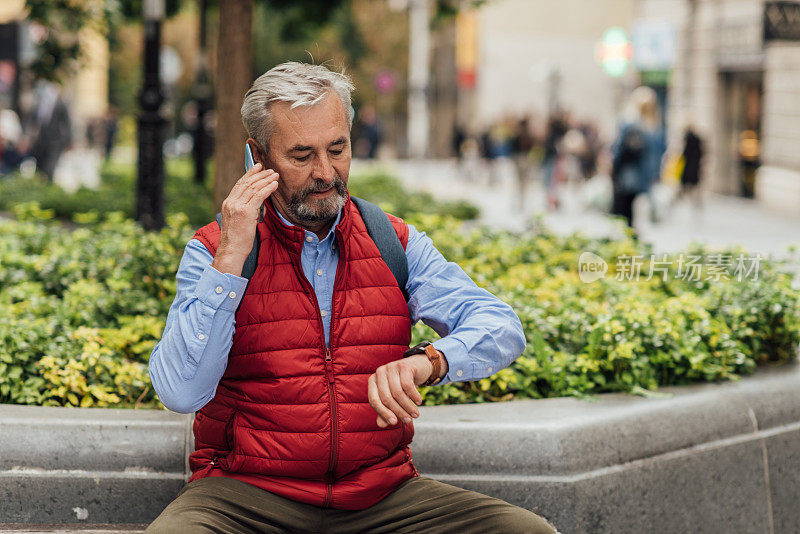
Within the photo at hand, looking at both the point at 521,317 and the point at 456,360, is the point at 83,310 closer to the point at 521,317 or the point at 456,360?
the point at 521,317

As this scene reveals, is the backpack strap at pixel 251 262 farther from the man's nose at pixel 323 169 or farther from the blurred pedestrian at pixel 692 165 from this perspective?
the blurred pedestrian at pixel 692 165

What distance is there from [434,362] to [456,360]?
0.25 ft

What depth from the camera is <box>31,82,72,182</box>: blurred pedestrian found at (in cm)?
1816

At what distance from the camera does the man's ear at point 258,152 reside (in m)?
2.96

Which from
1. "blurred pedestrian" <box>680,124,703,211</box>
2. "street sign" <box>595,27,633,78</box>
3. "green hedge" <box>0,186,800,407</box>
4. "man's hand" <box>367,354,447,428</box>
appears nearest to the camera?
"man's hand" <box>367,354,447,428</box>

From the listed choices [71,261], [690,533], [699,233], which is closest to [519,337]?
[690,533]

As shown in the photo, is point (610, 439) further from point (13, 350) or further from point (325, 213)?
point (13, 350)

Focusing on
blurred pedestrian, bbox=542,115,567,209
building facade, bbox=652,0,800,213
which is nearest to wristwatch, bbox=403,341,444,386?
building facade, bbox=652,0,800,213

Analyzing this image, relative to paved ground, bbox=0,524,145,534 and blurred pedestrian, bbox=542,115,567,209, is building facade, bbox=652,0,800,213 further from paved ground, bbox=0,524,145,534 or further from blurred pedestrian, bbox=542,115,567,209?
paved ground, bbox=0,524,145,534

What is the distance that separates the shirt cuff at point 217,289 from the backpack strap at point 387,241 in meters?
0.50

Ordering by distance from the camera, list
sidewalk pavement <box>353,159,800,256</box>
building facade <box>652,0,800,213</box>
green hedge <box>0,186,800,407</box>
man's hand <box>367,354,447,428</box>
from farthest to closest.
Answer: building facade <box>652,0,800,213</box> → sidewalk pavement <box>353,159,800,256</box> → green hedge <box>0,186,800,407</box> → man's hand <box>367,354,447,428</box>

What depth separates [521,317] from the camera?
4707mm

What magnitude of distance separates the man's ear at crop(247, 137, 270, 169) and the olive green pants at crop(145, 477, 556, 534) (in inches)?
34.0

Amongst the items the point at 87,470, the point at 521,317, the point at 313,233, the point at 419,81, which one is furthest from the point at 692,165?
the point at 313,233
